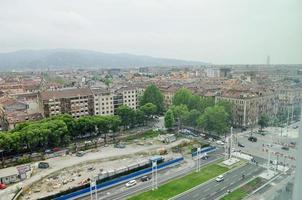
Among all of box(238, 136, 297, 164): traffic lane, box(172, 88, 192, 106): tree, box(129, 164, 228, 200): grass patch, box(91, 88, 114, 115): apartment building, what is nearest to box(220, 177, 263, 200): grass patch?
box(129, 164, 228, 200): grass patch

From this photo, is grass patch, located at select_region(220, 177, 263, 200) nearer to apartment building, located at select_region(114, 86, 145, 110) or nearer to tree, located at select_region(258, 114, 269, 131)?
tree, located at select_region(258, 114, 269, 131)

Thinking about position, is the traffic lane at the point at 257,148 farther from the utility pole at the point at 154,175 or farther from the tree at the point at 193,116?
the utility pole at the point at 154,175

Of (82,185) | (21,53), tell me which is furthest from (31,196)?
(21,53)

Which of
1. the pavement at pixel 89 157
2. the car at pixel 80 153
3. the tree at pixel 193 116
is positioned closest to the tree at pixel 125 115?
the pavement at pixel 89 157

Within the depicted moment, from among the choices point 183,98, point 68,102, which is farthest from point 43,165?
point 183,98

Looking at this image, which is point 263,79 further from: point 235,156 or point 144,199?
point 144,199

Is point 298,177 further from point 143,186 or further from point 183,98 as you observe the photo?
point 183,98
